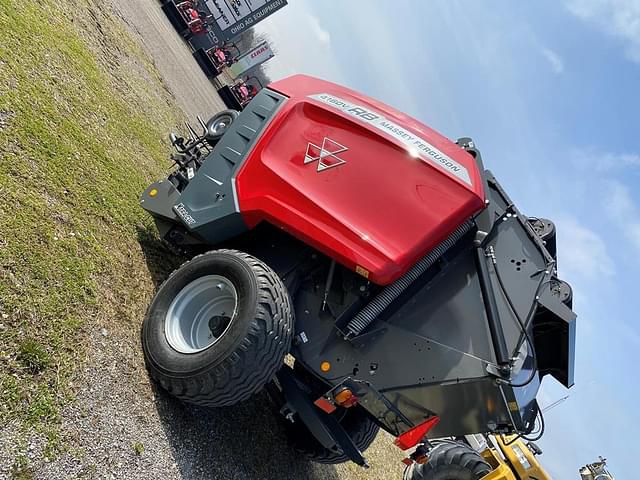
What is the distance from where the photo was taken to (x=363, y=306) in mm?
3988

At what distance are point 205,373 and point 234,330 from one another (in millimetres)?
312

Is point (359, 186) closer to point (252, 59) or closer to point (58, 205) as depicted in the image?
point (58, 205)

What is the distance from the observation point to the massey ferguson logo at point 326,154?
405 centimetres

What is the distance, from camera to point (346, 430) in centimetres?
500

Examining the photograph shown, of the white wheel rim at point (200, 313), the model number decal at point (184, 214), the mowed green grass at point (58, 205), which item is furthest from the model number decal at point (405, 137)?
the mowed green grass at point (58, 205)

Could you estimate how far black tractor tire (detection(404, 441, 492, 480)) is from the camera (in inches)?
199

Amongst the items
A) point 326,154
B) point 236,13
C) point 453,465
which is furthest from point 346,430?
point 236,13

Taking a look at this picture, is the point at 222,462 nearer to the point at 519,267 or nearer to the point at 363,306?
the point at 363,306

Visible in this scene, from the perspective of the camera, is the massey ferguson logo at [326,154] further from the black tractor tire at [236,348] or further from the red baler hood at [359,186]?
the black tractor tire at [236,348]

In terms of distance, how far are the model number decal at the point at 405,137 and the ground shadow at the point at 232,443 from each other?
239 centimetres

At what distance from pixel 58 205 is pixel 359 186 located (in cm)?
209

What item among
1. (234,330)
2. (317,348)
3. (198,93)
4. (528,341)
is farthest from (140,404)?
(198,93)

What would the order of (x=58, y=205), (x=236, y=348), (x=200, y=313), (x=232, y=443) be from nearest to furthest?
(x=236, y=348)
(x=58, y=205)
(x=200, y=313)
(x=232, y=443)

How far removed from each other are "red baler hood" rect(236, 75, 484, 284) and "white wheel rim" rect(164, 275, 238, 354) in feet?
1.90
